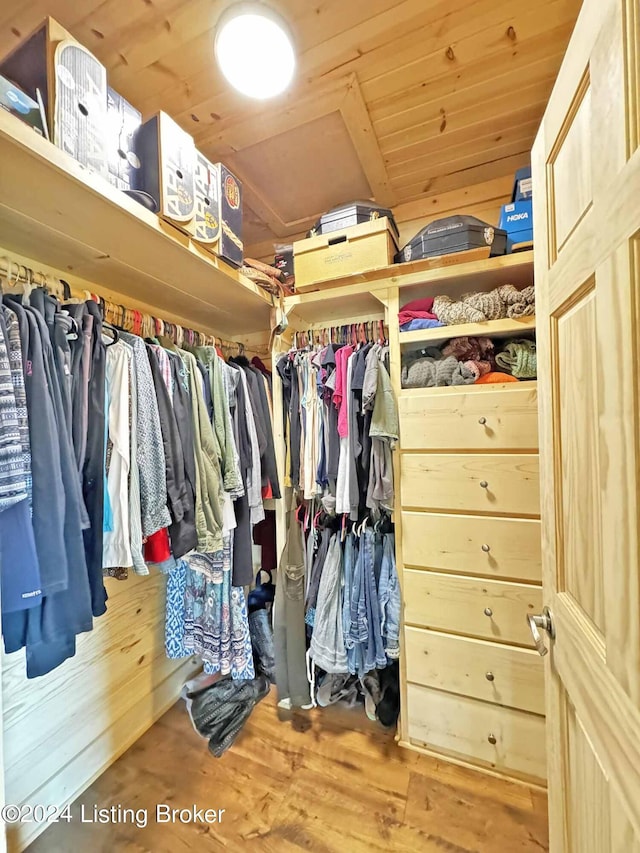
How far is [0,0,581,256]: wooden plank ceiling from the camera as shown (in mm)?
961

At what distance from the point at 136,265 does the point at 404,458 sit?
1308 millimetres

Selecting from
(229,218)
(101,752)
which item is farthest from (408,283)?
(101,752)

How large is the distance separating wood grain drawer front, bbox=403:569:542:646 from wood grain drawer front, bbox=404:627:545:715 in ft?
0.14

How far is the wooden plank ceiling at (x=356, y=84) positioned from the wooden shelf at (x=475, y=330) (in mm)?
801

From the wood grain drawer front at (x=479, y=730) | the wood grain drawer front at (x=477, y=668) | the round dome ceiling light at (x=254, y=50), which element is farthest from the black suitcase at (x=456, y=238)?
the wood grain drawer front at (x=479, y=730)

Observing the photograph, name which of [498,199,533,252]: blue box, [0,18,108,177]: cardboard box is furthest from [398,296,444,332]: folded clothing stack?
[0,18,108,177]: cardboard box

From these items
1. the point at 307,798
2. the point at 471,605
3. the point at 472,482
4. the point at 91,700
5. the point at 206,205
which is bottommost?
the point at 307,798

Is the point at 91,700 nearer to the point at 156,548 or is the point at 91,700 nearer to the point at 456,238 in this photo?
the point at 156,548

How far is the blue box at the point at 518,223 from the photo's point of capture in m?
1.32

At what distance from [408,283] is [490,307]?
0.35 meters

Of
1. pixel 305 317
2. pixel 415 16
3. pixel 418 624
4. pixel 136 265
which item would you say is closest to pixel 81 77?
pixel 136 265

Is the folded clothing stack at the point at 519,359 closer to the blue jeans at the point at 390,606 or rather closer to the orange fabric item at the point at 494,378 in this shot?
the orange fabric item at the point at 494,378

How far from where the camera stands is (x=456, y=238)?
1338 mm

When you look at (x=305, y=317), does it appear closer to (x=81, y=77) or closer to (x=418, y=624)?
(x=81, y=77)
